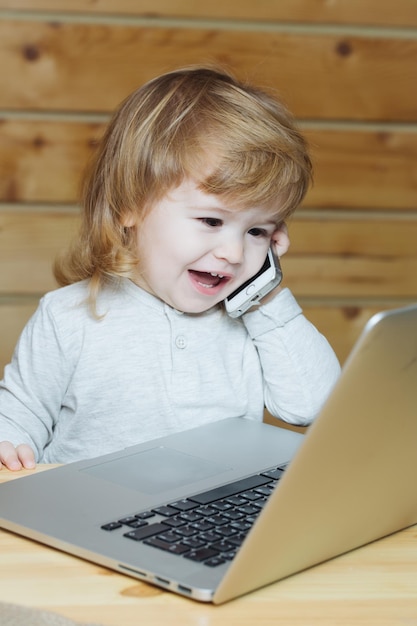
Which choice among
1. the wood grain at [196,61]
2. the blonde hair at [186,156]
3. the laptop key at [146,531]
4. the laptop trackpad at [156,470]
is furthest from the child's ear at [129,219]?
the wood grain at [196,61]

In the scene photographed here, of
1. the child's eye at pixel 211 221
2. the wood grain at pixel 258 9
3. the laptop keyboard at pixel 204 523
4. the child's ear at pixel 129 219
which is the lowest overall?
the laptop keyboard at pixel 204 523

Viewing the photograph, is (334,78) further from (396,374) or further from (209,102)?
(396,374)

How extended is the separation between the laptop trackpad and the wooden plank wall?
4.77 ft

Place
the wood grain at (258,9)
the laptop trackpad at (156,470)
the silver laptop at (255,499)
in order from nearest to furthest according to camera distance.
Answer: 1. the silver laptop at (255,499)
2. the laptop trackpad at (156,470)
3. the wood grain at (258,9)

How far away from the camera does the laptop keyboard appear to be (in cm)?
79

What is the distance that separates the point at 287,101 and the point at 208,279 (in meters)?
1.16

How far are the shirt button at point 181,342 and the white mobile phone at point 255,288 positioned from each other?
0.27ft

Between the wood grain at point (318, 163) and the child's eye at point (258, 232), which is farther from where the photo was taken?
the wood grain at point (318, 163)

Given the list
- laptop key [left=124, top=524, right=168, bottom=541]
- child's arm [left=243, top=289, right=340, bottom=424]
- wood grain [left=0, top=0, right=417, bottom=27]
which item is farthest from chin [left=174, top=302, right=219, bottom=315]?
wood grain [left=0, top=0, right=417, bottom=27]

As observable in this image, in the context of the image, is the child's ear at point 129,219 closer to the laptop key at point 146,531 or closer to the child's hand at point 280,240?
the child's hand at point 280,240

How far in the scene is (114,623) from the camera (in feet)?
2.27

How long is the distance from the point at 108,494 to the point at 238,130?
63 cm

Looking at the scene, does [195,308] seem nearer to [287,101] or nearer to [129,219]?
[129,219]

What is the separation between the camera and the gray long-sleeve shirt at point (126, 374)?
4.63 ft
